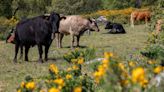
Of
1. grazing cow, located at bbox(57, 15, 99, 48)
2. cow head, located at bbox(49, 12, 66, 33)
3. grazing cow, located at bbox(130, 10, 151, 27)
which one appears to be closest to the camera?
cow head, located at bbox(49, 12, 66, 33)

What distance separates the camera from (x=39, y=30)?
1797cm

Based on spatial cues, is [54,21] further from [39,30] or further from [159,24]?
[159,24]

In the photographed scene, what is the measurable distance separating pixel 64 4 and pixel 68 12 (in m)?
2.93

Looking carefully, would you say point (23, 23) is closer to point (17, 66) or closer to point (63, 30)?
point (17, 66)

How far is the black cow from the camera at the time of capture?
17797 mm

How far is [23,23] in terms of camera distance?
60.7 ft

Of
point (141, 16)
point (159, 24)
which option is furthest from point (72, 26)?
point (141, 16)

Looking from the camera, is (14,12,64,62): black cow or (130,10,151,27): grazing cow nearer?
(14,12,64,62): black cow

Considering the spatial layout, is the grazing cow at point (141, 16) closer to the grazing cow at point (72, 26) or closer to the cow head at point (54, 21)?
the grazing cow at point (72, 26)

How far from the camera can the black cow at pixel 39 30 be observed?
701 inches

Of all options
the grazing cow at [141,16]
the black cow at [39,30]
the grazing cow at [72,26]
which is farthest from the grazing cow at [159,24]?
the grazing cow at [141,16]

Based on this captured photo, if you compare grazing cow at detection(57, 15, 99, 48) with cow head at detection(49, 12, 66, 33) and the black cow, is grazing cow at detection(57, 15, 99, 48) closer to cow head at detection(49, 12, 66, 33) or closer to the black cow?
the black cow

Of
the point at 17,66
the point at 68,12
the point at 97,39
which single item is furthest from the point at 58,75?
the point at 68,12

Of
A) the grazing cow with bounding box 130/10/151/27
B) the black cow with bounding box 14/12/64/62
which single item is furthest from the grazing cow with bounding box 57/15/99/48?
the grazing cow with bounding box 130/10/151/27
